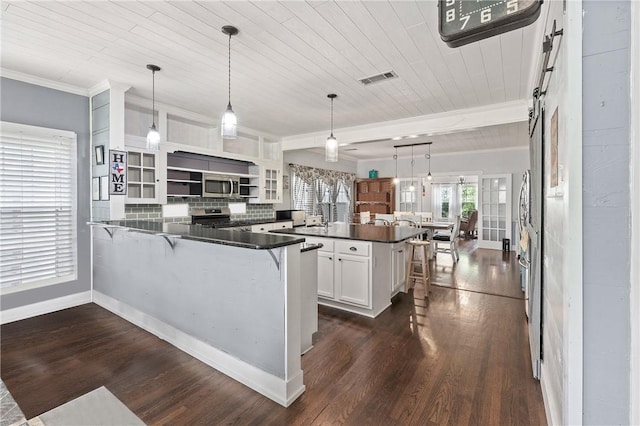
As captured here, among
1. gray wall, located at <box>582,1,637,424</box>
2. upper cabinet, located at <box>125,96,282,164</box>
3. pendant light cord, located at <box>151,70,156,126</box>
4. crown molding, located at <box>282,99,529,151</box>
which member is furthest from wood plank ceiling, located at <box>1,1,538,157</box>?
gray wall, located at <box>582,1,637,424</box>

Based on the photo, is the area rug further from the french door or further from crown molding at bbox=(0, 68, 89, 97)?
the french door

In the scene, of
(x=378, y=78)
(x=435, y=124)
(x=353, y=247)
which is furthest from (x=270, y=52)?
(x=435, y=124)

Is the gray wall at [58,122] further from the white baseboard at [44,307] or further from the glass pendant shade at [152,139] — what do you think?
the glass pendant shade at [152,139]

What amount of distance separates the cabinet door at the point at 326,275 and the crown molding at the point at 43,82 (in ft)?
11.5

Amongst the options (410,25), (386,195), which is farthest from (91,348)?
(386,195)

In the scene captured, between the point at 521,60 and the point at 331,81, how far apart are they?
1878mm

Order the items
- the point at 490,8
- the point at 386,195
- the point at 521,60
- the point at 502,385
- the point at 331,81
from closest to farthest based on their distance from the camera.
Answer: the point at 490,8, the point at 502,385, the point at 521,60, the point at 331,81, the point at 386,195

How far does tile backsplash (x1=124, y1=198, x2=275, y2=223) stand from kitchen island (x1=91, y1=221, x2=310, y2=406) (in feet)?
2.98

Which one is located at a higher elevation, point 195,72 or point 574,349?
point 195,72

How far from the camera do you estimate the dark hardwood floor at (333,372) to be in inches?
72.2

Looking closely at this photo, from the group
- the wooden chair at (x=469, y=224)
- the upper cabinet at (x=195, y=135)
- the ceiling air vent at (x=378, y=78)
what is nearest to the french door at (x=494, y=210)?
the wooden chair at (x=469, y=224)

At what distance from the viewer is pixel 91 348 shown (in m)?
2.61

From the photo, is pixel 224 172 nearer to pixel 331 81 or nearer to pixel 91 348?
pixel 331 81

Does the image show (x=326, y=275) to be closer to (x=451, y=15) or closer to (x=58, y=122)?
(x=451, y=15)
